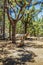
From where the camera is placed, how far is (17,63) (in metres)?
7.51

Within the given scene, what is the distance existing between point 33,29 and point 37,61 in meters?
23.1

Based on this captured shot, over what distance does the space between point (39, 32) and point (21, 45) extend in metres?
23.1

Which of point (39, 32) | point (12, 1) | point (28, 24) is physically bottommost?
point (39, 32)

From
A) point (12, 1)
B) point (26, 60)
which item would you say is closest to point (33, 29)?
point (12, 1)

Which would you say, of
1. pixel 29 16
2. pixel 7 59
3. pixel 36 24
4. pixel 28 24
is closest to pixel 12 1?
pixel 7 59

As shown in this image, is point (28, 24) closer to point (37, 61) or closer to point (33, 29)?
point (33, 29)

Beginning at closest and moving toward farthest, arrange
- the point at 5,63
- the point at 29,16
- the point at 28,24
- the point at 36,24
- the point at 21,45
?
the point at 5,63
the point at 21,45
the point at 29,16
the point at 28,24
the point at 36,24

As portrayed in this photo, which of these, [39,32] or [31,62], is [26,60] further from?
[39,32]

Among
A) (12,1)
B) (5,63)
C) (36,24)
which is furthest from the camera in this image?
(36,24)

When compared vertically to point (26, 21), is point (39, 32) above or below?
below

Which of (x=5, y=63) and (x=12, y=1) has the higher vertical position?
(x=12, y=1)

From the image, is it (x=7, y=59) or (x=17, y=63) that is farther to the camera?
(x=7, y=59)

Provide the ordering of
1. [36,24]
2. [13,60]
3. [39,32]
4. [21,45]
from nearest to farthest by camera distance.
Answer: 1. [13,60]
2. [21,45]
3. [36,24]
4. [39,32]

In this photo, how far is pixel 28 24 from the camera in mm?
27250
